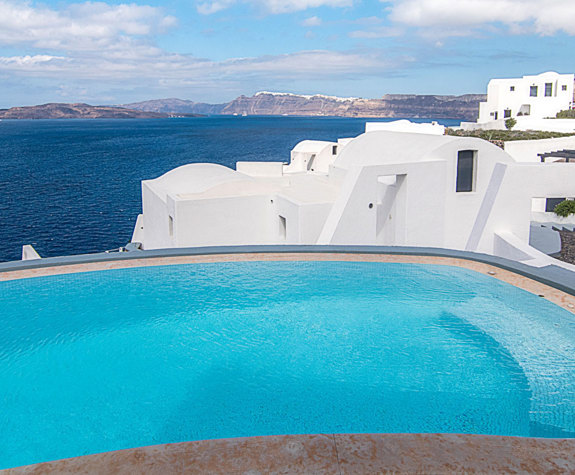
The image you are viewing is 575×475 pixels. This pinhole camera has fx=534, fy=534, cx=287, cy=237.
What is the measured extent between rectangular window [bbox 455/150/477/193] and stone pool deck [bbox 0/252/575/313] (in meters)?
6.09

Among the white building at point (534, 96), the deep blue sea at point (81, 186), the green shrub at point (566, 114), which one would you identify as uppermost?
the white building at point (534, 96)

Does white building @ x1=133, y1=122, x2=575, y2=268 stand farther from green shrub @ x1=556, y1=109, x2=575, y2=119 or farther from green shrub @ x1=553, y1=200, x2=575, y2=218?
green shrub @ x1=556, y1=109, x2=575, y2=119

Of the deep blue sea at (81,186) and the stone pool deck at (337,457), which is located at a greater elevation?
the stone pool deck at (337,457)

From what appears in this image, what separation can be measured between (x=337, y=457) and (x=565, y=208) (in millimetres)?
A: 23256

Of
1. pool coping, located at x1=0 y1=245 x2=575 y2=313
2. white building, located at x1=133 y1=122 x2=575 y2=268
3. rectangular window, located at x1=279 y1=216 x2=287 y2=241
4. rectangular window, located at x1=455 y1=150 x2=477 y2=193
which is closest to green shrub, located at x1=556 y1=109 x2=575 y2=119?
white building, located at x1=133 y1=122 x2=575 y2=268

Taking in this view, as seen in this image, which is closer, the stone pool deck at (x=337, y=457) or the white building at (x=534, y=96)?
the stone pool deck at (x=337, y=457)

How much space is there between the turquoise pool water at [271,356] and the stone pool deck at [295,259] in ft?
0.95

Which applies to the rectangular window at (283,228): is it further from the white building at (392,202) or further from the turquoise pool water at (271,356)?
the turquoise pool water at (271,356)

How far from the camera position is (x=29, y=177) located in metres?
58.8

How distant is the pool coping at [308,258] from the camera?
10.5 metres

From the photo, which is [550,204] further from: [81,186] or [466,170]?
[81,186]

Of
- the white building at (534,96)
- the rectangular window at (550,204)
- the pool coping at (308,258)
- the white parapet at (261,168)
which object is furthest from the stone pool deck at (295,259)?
the white building at (534,96)

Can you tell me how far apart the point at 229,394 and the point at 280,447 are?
320 centimetres

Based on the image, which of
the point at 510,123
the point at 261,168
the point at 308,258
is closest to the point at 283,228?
the point at 308,258
